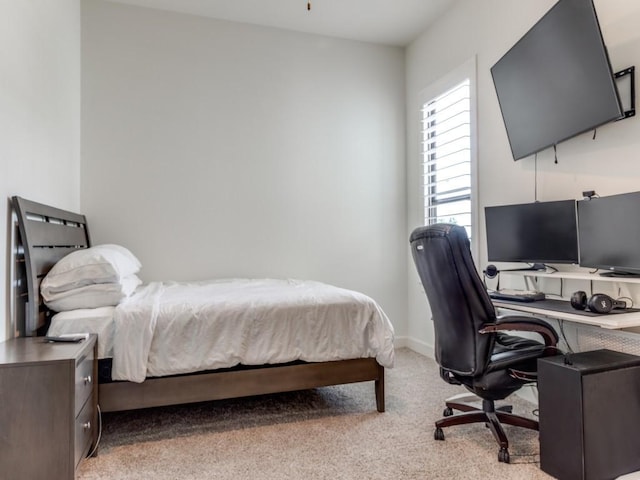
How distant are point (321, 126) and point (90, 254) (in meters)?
2.52

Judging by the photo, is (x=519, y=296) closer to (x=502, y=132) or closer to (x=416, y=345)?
(x=502, y=132)

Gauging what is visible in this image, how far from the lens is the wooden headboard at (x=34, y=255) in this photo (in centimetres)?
211

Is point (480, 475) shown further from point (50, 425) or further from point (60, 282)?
point (60, 282)

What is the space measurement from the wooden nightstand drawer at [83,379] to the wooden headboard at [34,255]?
381 millimetres

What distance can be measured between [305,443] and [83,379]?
116 centimetres

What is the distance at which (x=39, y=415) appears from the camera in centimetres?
163

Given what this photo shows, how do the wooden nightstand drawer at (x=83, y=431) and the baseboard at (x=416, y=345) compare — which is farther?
the baseboard at (x=416, y=345)

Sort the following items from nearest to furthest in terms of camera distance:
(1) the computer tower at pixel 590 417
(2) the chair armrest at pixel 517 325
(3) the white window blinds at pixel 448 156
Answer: (1) the computer tower at pixel 590 417, (2) the chair armrest at pixel 517 325, (3) the white window blinds at pixel 448 156

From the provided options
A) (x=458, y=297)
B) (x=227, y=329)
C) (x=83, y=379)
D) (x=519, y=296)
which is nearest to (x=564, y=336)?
(x=519, y=296)

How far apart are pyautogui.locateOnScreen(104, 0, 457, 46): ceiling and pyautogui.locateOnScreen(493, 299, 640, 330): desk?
2.69 metres

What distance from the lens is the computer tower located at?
174cm

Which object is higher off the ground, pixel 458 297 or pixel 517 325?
pixel 458 297

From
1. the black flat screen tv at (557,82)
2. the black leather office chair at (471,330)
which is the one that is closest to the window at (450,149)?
the black flat screen tv at (557,82)

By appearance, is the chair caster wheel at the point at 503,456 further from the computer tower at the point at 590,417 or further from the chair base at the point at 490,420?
the computer tower at the point at 590,417
